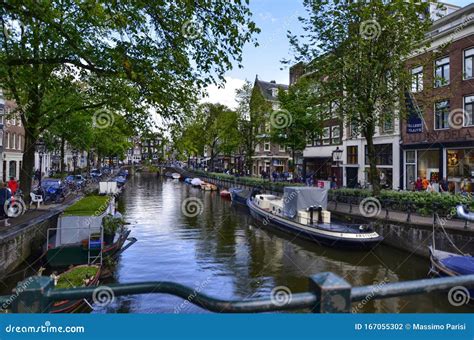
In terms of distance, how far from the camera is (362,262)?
17.8 m

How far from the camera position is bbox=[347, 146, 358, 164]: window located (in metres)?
40.5

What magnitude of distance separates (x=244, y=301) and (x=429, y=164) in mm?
32984

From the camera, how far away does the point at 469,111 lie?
2675 centimetres

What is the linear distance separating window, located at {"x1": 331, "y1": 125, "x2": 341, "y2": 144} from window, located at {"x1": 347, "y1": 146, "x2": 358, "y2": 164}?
2610mm

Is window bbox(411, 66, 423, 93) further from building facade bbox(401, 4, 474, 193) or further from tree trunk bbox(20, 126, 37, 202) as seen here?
tree trunk bbox(20, 126, 37, 202)

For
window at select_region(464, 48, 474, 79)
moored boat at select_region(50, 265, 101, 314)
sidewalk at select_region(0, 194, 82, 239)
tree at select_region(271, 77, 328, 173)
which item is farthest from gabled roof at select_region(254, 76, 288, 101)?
moored boat at select_region(50, 265, 101, 314)

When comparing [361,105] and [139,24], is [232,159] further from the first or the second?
[139,24]

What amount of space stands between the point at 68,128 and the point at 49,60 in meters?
27.6

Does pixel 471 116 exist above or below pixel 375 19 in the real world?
below

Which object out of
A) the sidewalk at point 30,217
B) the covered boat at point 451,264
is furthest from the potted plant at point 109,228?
the covered boat at point 451,264

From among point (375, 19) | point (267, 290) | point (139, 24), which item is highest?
point (375, 19)

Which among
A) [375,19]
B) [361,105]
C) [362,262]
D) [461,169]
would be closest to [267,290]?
[362,262]

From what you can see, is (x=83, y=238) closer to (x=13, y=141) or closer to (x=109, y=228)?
(x=109, y=228)

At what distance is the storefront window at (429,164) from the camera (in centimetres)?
2994
